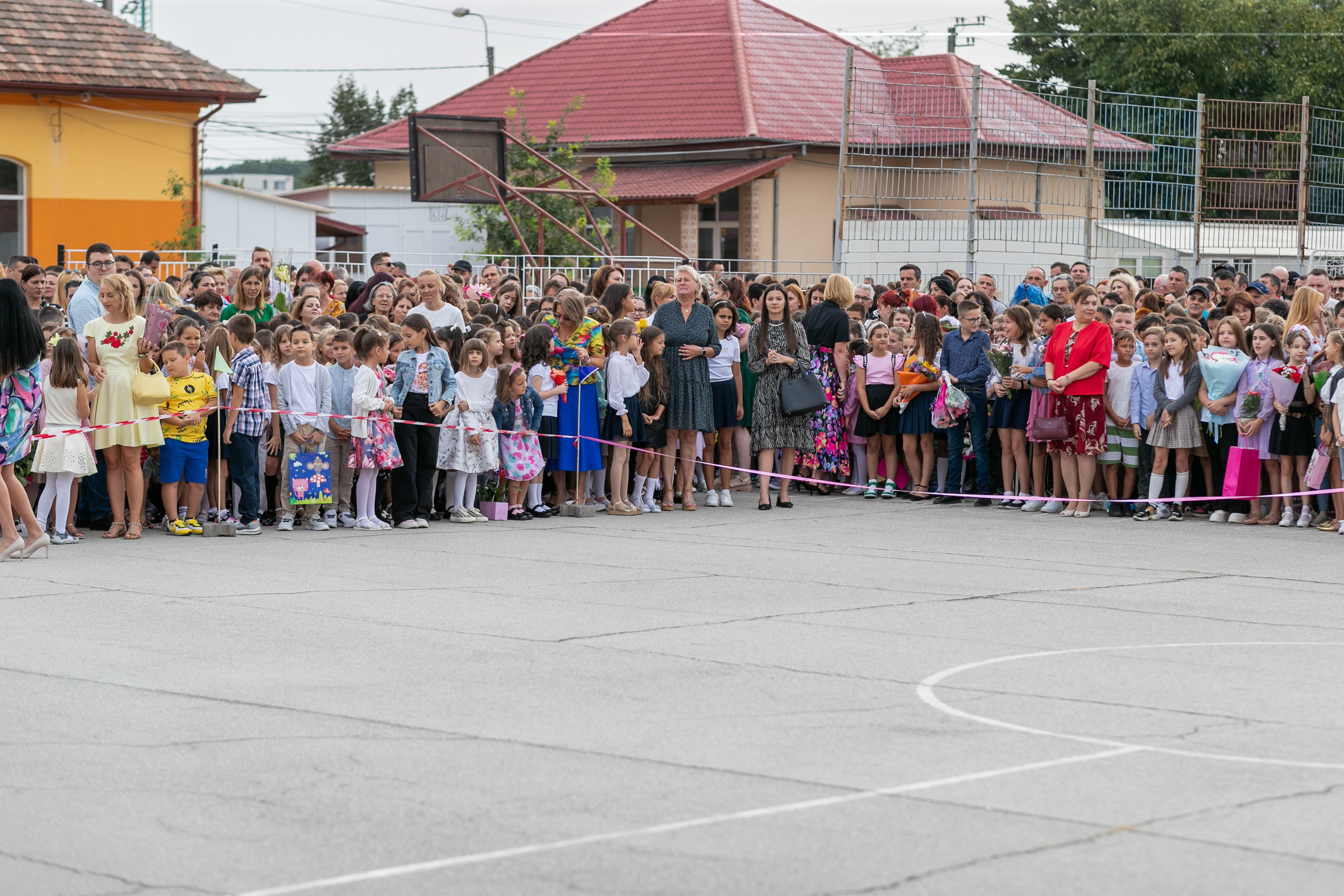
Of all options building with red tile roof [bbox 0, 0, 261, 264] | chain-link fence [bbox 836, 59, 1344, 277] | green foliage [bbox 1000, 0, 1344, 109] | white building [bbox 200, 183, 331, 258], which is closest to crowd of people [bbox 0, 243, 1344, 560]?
chain-link fence [bbox 836, 59, 1344, 277]

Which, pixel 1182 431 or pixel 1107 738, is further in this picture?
pixel 1182 431

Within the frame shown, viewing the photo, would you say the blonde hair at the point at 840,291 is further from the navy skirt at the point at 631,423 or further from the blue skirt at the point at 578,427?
the blue skirt at the point at 578,427

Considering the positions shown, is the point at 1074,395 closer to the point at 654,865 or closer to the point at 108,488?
the point at 108,488

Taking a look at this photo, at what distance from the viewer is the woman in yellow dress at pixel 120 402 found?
13.5 meters

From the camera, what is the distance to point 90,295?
579 inches

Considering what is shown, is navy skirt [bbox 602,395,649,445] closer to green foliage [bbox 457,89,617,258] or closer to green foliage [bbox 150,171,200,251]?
green foliage [bbox 457,89,617,258]

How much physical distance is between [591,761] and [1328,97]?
188 ft

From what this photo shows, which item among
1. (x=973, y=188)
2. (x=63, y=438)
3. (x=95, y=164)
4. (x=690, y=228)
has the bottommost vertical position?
(x=63, y=438)

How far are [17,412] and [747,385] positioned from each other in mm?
7522

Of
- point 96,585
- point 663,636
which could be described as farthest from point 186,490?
point 663,636

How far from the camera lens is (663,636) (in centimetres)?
926

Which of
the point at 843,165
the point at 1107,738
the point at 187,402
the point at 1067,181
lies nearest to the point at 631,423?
the point at 187,402

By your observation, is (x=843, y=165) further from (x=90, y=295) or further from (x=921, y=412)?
(x=90, y=295)

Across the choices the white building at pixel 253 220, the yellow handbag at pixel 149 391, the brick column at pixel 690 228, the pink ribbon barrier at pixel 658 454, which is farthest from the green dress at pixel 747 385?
the brick column at pixel 690 228
